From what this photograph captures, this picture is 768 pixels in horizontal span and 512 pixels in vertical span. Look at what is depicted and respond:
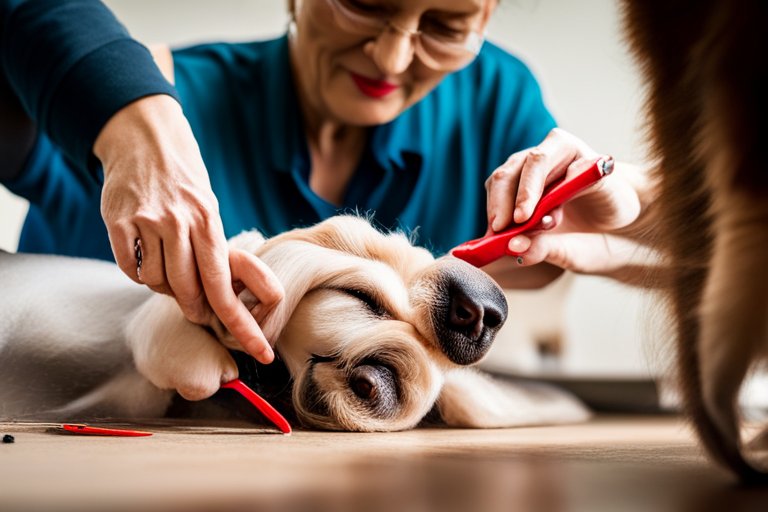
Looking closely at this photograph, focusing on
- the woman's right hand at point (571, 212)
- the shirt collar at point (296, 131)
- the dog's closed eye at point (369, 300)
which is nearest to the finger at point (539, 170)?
the woman's right hand at point (571, 212)

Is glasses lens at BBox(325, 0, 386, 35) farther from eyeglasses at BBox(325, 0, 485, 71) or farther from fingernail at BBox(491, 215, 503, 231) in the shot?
fingernail at BBox(491, 215, 503, 231)

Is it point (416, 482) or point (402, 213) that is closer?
point (416, 482)

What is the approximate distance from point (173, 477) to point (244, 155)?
126 centimetres

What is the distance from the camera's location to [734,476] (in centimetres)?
56

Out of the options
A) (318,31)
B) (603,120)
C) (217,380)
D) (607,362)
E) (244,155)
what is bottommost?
(607,362)

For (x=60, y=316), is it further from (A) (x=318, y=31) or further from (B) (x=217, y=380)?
(A) (x=318, y=31)

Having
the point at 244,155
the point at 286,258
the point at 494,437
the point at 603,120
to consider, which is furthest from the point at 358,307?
the point at 603,120

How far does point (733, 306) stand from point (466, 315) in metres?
0.47

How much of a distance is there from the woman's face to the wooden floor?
0.72 m

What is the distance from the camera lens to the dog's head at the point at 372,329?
0.96 m

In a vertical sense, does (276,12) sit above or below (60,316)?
below

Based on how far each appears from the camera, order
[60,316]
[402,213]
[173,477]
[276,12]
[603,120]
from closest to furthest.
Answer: [173,477]
[60,316]
[402,213]
[603,120]
[276,12]

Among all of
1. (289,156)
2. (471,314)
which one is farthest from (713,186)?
(289,156)

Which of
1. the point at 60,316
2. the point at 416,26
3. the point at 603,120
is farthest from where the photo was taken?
the point at 603,120
